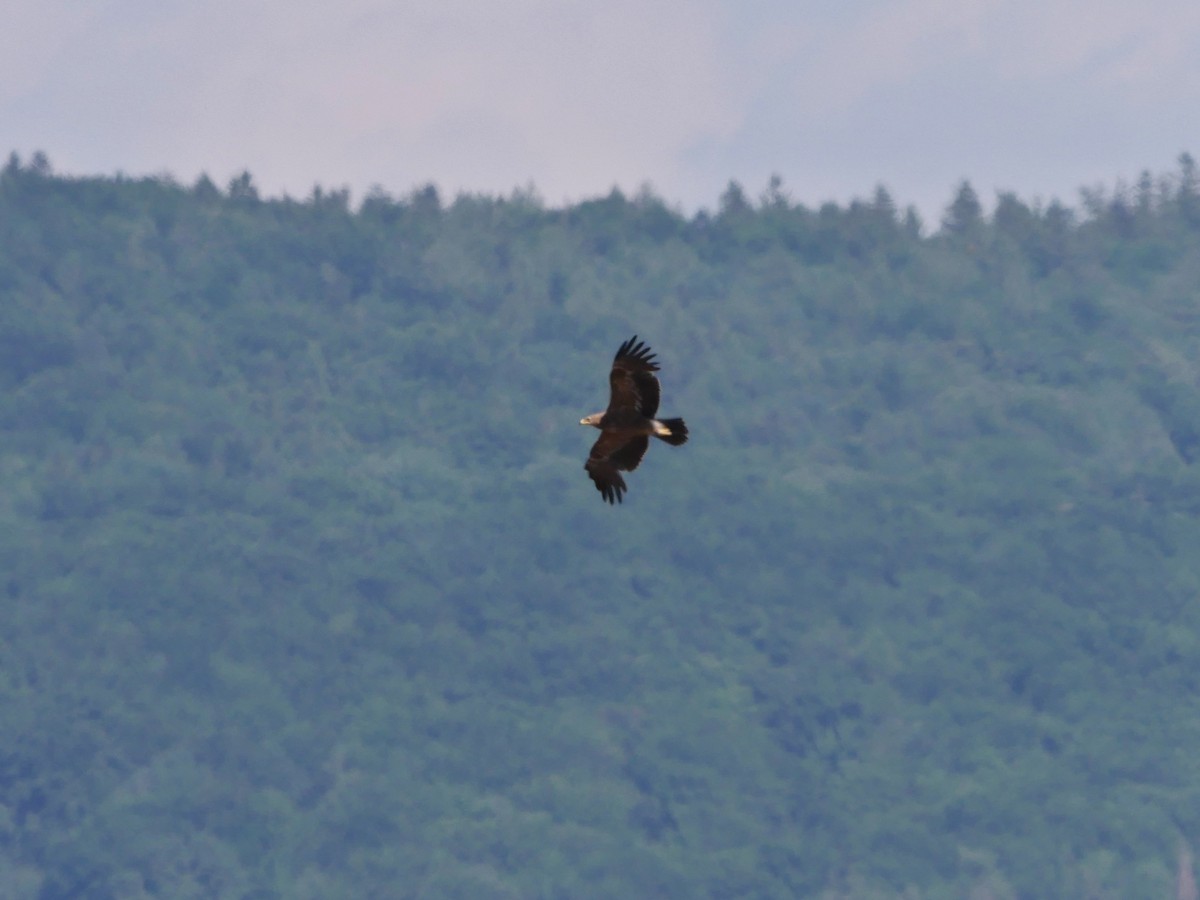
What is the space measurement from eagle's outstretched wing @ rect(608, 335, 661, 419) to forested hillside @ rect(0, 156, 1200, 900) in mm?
61328

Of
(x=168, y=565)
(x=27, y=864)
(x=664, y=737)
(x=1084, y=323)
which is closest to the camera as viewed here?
(x=27, y=864)

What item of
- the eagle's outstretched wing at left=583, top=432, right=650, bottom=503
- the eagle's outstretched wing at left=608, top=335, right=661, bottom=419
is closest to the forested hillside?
the eagle's outstretched wing at left=583, top=432, right=650, bottom=503

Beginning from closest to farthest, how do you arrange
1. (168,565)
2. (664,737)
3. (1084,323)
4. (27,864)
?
(27,864) → (664,737) → (168,565) → (1084,323)

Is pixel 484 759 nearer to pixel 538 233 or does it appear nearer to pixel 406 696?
pixel 406 696

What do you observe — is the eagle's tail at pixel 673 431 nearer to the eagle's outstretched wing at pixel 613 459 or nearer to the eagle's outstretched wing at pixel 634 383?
the eagle's outstretched wing at pixel 634 383

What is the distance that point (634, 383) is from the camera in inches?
680

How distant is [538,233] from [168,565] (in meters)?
26.0

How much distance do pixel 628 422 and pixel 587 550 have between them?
256 feet

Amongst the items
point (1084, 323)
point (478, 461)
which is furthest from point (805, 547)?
point (1084, 323)

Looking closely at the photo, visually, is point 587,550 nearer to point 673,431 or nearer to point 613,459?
point 613,459

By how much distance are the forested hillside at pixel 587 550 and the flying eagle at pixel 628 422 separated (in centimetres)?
6039

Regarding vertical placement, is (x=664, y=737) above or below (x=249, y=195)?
below

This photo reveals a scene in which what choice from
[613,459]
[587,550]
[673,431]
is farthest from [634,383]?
[587,550]

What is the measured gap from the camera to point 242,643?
91.7 metres
